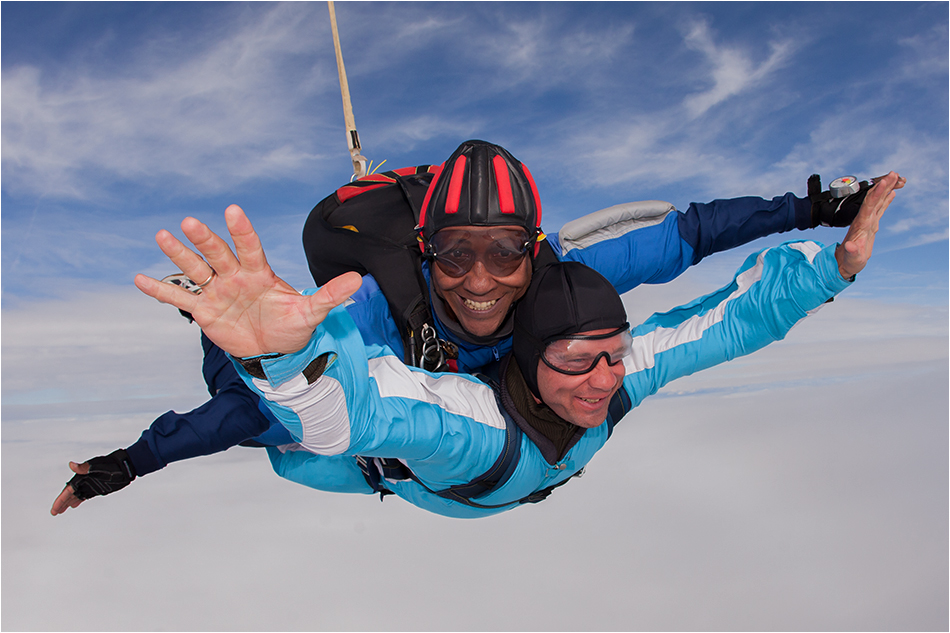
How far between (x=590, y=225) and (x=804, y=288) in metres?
1.00

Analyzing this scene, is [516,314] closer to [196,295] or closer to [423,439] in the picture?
[423,439]

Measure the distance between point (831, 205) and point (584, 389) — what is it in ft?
5.33

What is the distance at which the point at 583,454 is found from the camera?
2859mm

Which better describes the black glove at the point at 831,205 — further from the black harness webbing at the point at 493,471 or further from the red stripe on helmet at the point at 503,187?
the red stripe on helmet at the point at 503,187

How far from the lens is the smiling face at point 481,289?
2.62 meters

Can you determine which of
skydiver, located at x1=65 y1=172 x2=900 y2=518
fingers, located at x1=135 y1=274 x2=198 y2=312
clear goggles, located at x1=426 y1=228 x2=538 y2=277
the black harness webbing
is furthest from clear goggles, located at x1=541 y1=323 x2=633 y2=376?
fingers, located at x1=135 y1=274 x2=198 y2=312

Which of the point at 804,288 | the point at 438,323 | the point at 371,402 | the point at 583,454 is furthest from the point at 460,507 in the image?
the point at 804,288

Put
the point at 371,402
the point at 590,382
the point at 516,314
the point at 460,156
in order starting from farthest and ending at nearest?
the point at 460,156 < the point at 516,314 < the point at 590,382 < the point at 371,402

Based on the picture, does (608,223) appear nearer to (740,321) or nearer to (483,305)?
(740,321)

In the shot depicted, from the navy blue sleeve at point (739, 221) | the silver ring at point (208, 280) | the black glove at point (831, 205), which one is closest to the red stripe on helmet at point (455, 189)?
the navy blue sleeve at point (739, 221)

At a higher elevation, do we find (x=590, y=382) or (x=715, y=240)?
(x=715, y=240)

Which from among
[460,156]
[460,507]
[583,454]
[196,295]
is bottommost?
[460,507]

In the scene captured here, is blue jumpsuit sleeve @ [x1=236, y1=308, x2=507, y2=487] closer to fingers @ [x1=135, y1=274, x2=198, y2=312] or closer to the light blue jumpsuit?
the light blue jumpsuit

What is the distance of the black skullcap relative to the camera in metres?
2.42
